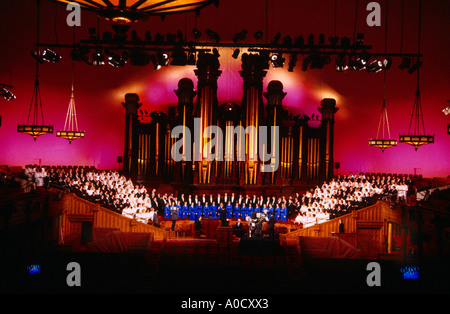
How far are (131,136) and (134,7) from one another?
13191 millimetres

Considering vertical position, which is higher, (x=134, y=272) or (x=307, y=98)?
(x=307, y=98)

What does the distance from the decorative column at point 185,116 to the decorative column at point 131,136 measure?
65.2 inches

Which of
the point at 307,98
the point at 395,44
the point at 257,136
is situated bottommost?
the point at 257,136

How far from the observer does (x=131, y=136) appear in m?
16.4

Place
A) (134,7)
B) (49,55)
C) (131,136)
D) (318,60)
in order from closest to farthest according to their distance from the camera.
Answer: (134,7)
(49,55)
(318,60)
(131,136)

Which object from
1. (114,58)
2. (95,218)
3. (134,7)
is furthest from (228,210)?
(134,7)

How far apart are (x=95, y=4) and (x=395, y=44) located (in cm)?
1420

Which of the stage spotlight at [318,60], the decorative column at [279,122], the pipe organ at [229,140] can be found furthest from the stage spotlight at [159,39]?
the decorative column at [279,122]

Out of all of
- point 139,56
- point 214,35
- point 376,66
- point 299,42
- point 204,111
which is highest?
point 214,35

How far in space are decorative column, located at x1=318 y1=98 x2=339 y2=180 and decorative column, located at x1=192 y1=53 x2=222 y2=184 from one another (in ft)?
13.1

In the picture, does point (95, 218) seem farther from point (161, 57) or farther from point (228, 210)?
point (161, 57)

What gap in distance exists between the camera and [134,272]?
7.91m

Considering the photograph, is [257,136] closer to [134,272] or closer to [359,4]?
[359,4]
